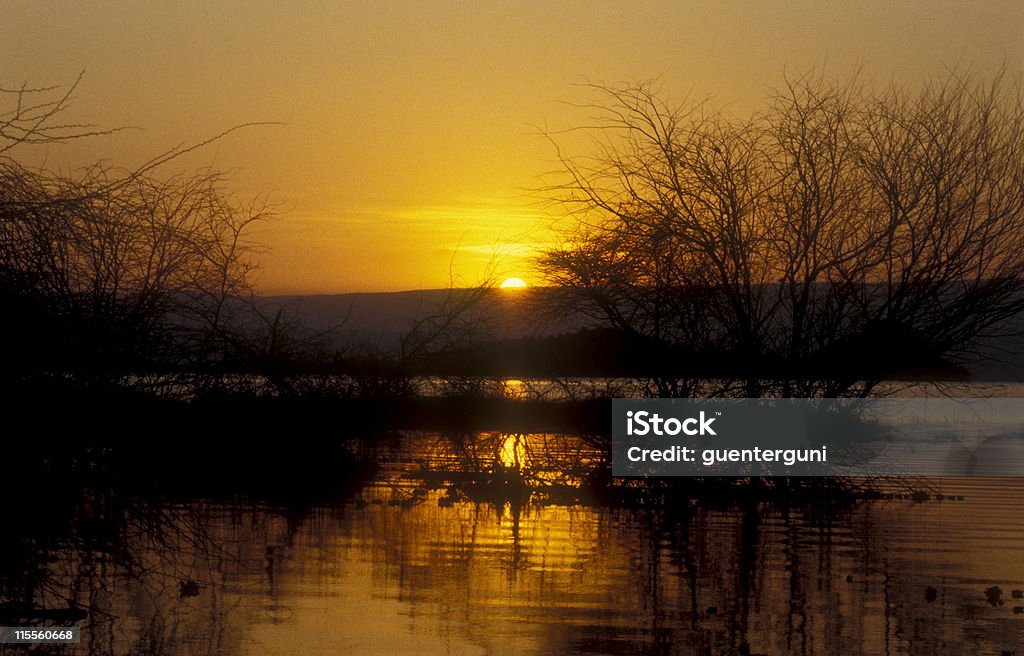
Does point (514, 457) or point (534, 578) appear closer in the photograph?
point (534, 578)

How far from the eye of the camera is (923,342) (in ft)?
60.5

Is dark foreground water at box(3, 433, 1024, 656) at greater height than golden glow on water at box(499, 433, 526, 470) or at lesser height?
lesser

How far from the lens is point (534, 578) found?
1113 cm

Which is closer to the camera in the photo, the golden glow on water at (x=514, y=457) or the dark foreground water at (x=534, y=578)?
the dark foreground water at (x=534, y=578)

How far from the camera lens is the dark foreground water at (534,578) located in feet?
28.7

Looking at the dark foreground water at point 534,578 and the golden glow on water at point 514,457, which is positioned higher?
the golden glow on water at point 514,457

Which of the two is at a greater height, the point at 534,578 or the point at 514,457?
the point at 514,457

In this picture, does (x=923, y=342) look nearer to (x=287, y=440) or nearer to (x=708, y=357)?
(x=708, y=357)

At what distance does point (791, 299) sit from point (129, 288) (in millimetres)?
10122

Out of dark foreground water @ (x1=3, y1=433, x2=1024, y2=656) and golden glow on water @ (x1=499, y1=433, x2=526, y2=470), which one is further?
golden glow on water @ (x1=499, y1=433, x2=526, y2=470)

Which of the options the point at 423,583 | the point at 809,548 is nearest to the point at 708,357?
the point at 809,548

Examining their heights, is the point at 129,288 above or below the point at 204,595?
above

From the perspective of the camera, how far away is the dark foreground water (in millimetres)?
8750

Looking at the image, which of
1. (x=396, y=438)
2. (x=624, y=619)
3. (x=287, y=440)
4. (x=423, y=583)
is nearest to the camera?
(x=624, y=619)
